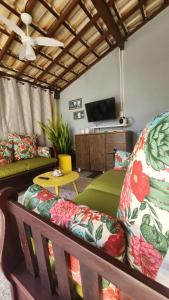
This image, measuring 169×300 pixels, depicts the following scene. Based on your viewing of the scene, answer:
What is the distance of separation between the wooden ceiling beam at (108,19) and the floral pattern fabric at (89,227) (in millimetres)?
2851

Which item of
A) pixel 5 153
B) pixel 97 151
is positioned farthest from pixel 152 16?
pixel 5 153

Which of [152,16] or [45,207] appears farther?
[152,16]

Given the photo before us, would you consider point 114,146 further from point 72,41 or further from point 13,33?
point 13,33

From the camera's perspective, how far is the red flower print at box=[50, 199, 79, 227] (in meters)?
0.62

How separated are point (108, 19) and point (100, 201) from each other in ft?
9.62

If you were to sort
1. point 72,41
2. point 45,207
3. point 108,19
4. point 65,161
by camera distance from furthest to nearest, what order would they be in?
point 65,161 → point 72,41 → point 108,19 → point 45,207

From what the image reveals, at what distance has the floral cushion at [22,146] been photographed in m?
3.12

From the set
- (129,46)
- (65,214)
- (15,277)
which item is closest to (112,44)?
(129,46)

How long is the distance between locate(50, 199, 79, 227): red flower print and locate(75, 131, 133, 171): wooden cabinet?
110 inches

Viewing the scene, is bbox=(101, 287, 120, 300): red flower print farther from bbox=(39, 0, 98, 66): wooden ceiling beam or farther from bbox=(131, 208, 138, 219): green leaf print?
bbox=(39, 0, 98, 66): wooden ceiling beam

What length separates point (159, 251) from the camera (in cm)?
47

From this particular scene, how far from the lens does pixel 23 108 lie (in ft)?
12.5

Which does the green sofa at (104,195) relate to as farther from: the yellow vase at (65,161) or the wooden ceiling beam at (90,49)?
the wooden ceiling beam at (90,49)

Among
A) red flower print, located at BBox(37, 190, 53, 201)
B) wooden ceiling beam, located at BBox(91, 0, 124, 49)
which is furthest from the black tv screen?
red flower print, located at BBox(37, 190, 53, 201)
